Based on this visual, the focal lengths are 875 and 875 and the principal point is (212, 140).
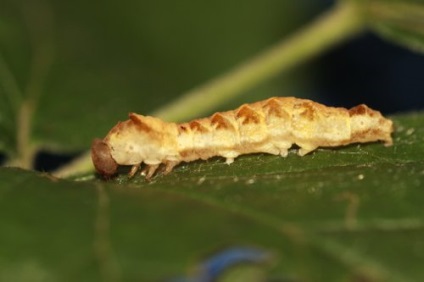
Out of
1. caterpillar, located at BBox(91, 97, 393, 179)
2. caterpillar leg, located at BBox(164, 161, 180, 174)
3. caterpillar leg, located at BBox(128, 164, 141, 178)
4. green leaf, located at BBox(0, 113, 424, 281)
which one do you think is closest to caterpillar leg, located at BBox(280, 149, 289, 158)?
caterpillar, located at BBox(91, 97, 393, 179)

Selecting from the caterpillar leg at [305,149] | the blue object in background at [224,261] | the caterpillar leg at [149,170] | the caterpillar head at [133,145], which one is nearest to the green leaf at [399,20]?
the caterpillar leg at [305,149]

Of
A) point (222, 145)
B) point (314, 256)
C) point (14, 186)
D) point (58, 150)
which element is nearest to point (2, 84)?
point (58, 150)

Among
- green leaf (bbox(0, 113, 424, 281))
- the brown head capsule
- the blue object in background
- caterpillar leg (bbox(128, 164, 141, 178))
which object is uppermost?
the brown head capsule

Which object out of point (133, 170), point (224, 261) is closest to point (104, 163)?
point (133, 170)

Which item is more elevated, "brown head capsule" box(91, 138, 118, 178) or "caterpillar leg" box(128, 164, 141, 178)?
"brown head capsule" box(91, 138, 118, 178)

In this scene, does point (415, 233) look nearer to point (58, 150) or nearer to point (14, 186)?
point (14, 186)

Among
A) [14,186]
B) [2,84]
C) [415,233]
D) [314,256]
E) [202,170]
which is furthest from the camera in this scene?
[2,84]

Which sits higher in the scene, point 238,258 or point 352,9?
point 352,9

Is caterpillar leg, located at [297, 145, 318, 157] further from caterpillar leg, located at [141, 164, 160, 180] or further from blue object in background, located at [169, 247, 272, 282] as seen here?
blue object in background, located at [169, 247, 272, 282]
